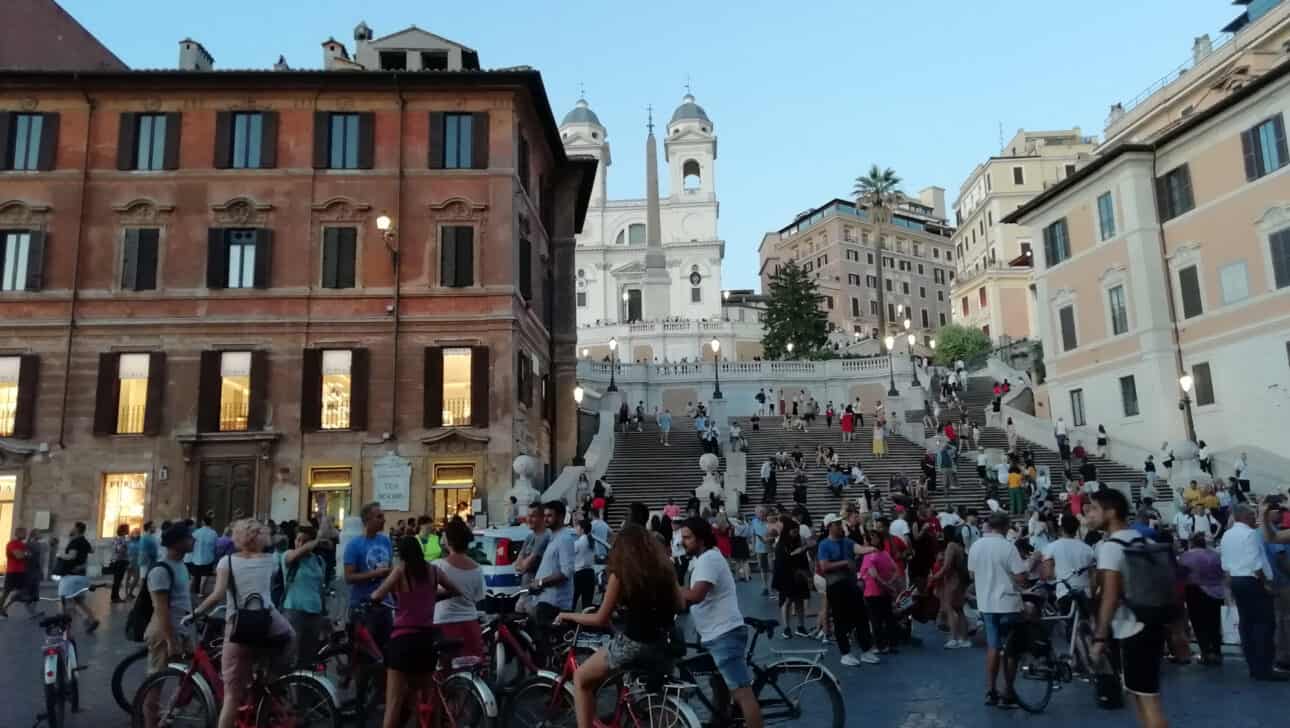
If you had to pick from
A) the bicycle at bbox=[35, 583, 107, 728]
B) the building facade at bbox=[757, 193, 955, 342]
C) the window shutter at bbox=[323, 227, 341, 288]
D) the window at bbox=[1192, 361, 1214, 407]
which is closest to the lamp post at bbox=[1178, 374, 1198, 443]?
the window at bbox=[1192, 361, 1214, 407]

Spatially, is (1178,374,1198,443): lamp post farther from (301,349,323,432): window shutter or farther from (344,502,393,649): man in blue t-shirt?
(344,502,393,649): man in blue t-shirt

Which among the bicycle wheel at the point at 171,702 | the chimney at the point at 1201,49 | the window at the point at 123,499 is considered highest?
the chimney at the point at 1201,49

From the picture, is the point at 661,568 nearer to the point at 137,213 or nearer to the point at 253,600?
the point at 253,600

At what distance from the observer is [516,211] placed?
26.8 meters

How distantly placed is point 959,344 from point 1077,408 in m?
29.8

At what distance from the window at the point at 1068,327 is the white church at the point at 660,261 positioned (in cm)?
3698

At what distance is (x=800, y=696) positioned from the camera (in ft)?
22.9

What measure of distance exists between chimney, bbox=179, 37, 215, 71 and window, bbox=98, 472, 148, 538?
13.8 m

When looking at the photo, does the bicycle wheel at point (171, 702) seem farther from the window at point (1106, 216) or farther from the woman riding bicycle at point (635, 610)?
the window at point (1106, 216)

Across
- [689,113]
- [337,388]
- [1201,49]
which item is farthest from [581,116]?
[337,388]

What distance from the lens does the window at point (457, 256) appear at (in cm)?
2605

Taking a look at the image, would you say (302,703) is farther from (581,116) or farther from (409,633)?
(581,116)

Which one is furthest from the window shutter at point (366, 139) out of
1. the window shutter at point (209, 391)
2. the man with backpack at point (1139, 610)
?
the man with backpack at point (1139, 610)

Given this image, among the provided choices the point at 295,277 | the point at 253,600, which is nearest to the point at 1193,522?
the point at 253,600
